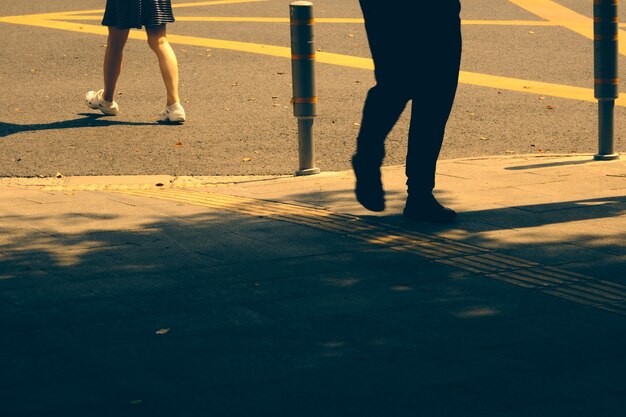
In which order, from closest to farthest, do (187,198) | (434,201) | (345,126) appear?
(434,201)
(187,198)
(345,126)

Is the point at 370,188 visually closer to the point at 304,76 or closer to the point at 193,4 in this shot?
the point at 304,76

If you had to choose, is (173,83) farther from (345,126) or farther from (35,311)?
(35,311)

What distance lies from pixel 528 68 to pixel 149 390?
28.4 ft

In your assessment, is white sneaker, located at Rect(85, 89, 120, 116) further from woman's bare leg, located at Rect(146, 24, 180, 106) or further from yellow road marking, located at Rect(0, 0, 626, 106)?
yellow road marking, located at Rect(0, 0, 626, 106)

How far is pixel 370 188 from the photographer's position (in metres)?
6.46

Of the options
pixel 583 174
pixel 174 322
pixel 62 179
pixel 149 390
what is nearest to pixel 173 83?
pixel 62 179

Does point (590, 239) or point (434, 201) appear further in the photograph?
point (434, 201)

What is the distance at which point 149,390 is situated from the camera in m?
4.09

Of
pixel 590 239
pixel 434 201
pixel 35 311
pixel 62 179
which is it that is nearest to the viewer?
pixel 35 311

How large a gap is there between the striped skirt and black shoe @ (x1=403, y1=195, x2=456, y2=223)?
12.6 ft

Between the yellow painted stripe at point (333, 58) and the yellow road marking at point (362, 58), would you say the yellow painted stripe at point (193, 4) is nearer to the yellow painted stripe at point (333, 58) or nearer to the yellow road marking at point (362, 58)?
the yellow road marking at point (362, 58)

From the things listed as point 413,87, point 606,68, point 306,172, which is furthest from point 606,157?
point 413,87

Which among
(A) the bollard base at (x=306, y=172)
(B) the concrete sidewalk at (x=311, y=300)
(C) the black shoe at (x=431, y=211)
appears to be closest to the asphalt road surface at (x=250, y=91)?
(A) the bollard base at (x=306, y=172)

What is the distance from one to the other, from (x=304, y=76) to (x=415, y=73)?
5.38ft
